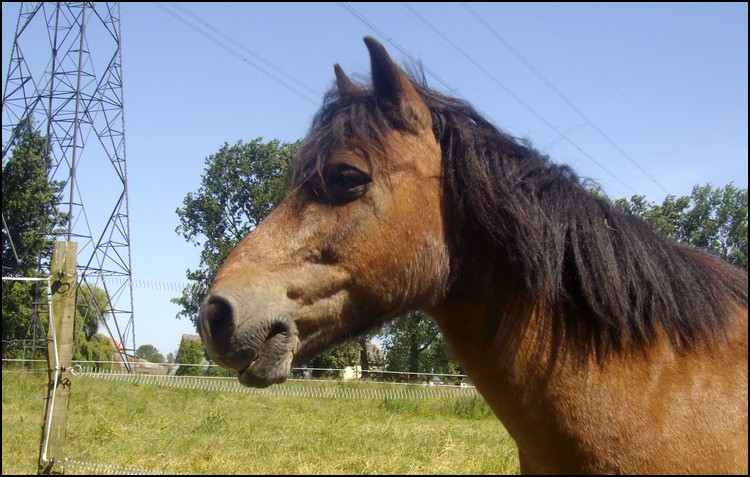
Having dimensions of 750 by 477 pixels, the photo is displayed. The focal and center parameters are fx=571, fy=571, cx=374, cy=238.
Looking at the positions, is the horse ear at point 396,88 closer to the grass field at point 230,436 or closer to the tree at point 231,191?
the grass field at point 230,436

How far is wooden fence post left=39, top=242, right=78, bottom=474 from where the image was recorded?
19.7 ft

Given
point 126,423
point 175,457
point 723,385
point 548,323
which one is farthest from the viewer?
point 126,423

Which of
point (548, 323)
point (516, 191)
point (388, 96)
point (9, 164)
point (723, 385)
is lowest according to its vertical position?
point (723, 385)

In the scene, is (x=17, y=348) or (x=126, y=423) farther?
(x=17, y=348)

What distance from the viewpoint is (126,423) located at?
9.44m

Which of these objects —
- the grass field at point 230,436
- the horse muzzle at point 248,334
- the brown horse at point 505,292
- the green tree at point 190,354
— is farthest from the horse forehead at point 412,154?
the green tree at point 190,354

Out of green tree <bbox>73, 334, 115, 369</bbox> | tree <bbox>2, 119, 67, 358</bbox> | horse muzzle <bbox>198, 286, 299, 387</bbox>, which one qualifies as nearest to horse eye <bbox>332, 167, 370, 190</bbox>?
horse muzzle <bbox>198, 286, 299, 387</bbox>

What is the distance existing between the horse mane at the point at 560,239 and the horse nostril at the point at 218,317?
2.07ft

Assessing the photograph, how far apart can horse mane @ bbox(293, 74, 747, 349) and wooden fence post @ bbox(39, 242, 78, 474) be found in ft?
15.7

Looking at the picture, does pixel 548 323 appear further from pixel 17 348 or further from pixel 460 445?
pixel 17 348

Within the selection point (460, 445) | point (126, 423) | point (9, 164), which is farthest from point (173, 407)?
point (9, 164)

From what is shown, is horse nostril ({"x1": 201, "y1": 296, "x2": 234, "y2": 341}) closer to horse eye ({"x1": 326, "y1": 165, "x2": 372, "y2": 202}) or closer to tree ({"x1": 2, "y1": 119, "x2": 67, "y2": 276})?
horse eye ({"x1": 326, "y1": 165, "x2": 372, "y2": 202})

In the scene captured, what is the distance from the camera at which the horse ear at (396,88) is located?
237 centimetres

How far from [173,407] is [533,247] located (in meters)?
10.9
